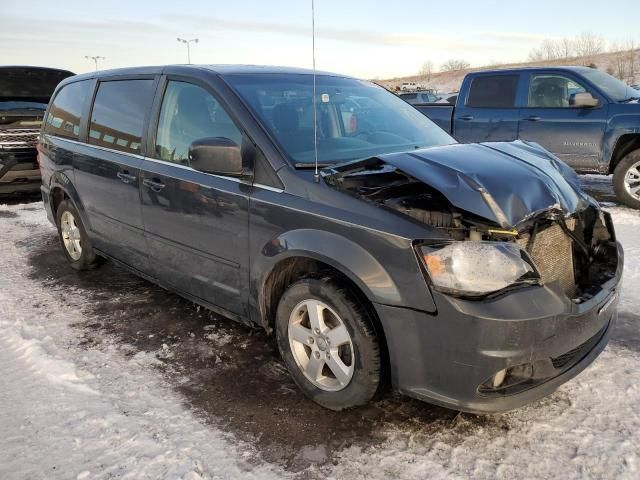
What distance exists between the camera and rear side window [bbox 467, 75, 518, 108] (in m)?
8.12

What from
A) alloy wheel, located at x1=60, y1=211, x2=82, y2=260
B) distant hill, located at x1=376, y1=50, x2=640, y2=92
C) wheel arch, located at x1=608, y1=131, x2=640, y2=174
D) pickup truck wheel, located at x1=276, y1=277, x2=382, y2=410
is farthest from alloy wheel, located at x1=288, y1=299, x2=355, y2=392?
distant hill, located at x1=376, y1=50, x2=640, y2=92

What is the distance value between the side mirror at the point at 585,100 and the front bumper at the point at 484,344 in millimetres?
5753

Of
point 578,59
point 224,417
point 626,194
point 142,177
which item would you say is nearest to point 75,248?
point 142,177

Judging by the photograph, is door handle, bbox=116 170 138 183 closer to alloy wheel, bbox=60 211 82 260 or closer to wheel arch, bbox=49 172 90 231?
wheel arch, bbox=49 172 90 231

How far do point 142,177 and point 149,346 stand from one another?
3.75 ft

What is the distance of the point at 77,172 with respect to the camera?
4.61 meters

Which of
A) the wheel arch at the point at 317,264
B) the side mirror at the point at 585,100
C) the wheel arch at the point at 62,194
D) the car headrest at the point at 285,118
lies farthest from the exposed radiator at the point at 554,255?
the side mirror at the point at 585,100

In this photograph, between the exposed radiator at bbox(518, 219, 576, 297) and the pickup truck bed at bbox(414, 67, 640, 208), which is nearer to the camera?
the exposed radiator at bbox(518, 219, 576, 297)

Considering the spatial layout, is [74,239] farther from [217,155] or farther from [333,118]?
[333,118]

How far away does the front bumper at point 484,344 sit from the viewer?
7.21 feet

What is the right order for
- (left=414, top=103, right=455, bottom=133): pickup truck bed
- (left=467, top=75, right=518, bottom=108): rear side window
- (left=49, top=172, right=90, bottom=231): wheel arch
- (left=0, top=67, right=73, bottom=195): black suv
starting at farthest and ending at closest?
1. (left=414, top=103, right=455, bottom=133): pickup truck bed
2. (left=467, top=75, right=518, bottom=108): rear side window
3. (left=0, top=67, right=73, bottom=195): black suv
4. (left=49, top=172, right=90, bottom=231): wheel arch

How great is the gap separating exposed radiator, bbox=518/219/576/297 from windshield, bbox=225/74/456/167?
3.41ft

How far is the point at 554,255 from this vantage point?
8.55 feet

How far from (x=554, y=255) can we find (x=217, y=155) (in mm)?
1783
